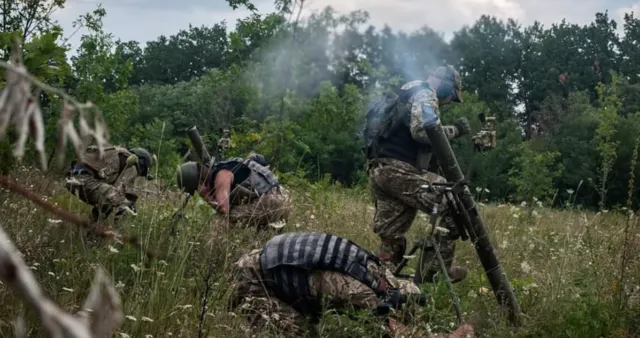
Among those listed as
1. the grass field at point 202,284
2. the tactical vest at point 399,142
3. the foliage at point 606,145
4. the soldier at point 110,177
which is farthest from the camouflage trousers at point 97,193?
the foliage at point 606,145

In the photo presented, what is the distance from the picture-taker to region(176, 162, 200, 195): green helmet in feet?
17.2

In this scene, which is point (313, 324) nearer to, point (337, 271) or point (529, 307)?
point (337, 271)

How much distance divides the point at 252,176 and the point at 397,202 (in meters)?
1.10

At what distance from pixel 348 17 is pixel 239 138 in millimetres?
4967

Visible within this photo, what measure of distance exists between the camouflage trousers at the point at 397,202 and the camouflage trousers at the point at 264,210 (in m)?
0.70

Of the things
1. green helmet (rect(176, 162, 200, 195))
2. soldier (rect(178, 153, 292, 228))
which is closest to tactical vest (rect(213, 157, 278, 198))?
soldier (rect(178, 153, 292, 228))

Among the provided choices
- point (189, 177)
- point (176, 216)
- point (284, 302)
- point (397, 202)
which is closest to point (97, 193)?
point (189, 177)

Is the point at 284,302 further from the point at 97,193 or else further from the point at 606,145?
the point at 606,145

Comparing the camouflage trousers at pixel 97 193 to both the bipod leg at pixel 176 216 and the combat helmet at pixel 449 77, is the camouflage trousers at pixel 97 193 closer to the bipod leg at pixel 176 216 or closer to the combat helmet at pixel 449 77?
the bipod leg at pixel 176 216

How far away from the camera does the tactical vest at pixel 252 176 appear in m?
5.57

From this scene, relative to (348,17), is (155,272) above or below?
below

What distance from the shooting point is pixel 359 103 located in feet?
80.9

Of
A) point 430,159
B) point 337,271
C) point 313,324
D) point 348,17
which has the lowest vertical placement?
point 313,324

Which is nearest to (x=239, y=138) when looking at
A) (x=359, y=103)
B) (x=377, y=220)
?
(x=377, y=220)
